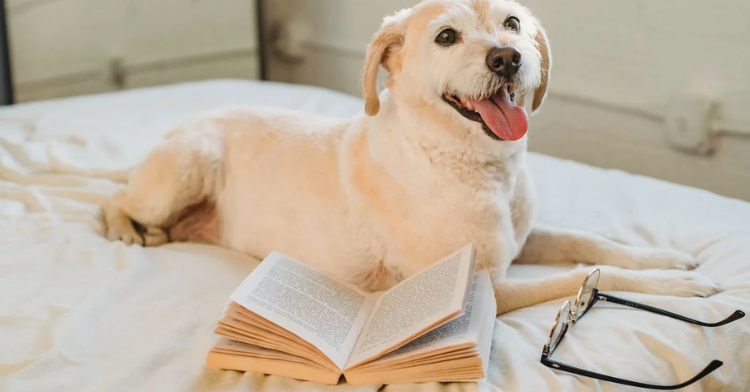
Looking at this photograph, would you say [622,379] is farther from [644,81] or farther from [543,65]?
[644,81]

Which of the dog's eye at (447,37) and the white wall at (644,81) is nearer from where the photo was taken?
the dog's eye at (447,37)

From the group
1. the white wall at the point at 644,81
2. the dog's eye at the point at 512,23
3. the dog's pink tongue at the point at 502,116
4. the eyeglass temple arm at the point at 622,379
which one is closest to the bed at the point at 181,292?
the eyeglass temple arm at the point at 622,379

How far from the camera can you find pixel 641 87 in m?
3.07

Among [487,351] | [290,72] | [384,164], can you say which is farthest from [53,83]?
[487,351]

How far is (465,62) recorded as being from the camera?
5.70 feet

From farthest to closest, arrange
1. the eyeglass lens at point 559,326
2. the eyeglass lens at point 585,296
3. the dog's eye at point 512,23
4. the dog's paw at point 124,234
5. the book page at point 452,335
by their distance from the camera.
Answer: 1. the dog's paw at point 124,234
2. the dog's eye at point 512,23
3. the eyeglass lens at point 585,296
4. the eyeglass lens at point 559,326
5. the book page at point 452,335

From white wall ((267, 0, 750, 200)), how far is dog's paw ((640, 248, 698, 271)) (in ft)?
3.44

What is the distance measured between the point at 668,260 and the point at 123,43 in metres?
3.25

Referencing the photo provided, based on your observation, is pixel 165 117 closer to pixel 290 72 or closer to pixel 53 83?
pixel 53 83

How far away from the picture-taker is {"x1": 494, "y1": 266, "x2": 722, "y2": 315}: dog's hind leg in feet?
5.95

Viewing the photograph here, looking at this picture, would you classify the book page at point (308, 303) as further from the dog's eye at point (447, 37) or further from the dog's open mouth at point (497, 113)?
the dog's eye at point (447, 37)

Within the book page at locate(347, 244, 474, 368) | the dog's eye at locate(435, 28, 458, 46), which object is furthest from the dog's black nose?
the book page at locate(347, 244, 474, 368)

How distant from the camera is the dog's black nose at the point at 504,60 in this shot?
5.60ft

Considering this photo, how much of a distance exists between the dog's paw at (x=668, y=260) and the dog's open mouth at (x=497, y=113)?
0.57m
